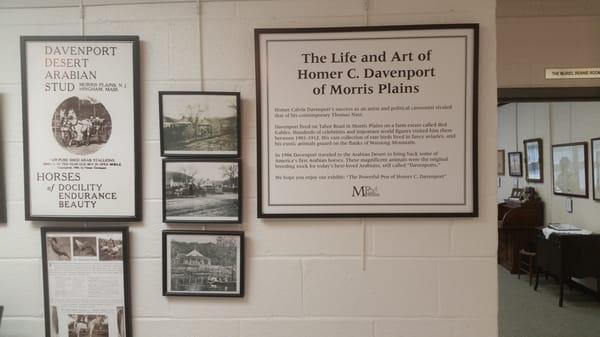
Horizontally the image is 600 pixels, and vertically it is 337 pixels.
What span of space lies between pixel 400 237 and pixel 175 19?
1158 millimetres

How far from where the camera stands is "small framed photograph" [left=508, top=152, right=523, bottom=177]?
5.59 m

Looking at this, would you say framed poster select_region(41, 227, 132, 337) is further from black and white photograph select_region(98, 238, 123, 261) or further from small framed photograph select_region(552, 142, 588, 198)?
small framed photograph select_region(552, 142, 588, 198)

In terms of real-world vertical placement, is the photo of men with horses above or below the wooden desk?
above

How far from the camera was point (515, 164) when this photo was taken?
18.9ft

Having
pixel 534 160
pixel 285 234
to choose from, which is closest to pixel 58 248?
pixel 285 234

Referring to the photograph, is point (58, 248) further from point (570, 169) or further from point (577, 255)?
point (570, 169)

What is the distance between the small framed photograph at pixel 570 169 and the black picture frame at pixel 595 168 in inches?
4.0

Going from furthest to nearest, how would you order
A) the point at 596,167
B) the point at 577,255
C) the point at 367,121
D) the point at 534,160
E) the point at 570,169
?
1. the point at 534,160
2. the point at 570,169
3. the point at 596,167
4. the point at 577,255
5. the point at 367,121

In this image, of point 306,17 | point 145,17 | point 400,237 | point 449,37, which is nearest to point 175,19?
point 145,17

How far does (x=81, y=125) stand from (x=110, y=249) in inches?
18.6

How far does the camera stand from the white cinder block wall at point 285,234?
1.25 metres

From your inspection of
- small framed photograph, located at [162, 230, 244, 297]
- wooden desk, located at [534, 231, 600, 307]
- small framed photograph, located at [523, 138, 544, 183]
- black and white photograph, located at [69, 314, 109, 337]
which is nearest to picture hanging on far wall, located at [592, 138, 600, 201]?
wooden desk, located at [534, 231, 600, 307]

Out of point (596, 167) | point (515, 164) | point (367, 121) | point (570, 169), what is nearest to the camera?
point (367, 121)

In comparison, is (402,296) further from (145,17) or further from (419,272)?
(145,17)
